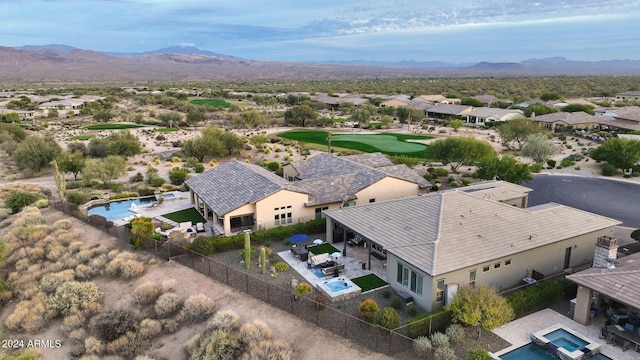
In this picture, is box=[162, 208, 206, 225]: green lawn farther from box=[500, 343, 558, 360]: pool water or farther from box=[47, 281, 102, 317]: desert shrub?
box=[500, 343, 558, 360]: pool water

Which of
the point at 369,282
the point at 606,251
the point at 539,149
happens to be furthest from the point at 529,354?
the point at 539,149

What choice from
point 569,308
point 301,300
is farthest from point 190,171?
point 569,308

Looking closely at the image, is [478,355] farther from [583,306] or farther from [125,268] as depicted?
[125,268]

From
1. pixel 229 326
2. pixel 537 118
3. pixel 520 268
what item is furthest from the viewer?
pixel 537 118

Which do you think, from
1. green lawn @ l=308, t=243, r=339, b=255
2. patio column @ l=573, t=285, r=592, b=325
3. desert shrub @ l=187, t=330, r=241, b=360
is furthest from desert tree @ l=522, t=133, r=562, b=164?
desert shrub @ l=187, t=330, r=241, b=360

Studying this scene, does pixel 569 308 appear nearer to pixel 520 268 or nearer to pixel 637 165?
pixel 520 268

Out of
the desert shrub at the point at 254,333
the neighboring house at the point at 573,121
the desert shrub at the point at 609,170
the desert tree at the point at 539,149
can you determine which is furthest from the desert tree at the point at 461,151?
the neighboring house at the point at 573,121
